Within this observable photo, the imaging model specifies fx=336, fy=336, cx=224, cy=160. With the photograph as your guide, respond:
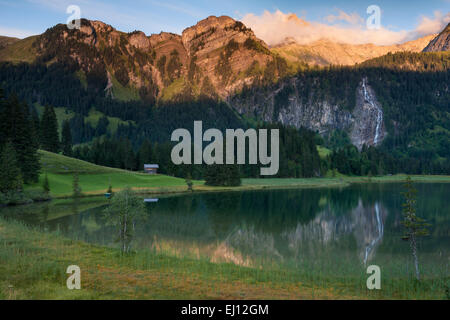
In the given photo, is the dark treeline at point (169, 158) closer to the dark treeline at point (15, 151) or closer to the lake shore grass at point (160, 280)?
the dark treeline at point (15, 151)

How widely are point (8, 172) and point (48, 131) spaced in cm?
5403

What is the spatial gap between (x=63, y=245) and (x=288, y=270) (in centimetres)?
1540

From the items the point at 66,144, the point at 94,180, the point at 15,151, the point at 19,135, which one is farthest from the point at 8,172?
the point at 66,144

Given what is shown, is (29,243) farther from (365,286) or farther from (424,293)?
(424,293)

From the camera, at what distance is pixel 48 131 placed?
10544 cm

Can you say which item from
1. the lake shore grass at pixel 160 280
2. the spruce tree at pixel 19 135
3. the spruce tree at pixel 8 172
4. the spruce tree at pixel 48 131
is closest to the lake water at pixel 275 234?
the lake shore grass at pixel 160 280

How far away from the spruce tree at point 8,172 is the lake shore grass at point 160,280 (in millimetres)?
40714

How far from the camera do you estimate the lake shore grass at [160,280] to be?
13.8 metres

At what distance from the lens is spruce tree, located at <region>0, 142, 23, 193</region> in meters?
55.5

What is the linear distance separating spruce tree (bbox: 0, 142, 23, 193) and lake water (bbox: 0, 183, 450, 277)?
23.5ft

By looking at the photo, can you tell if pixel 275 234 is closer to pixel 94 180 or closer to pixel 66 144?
pixel 94 180

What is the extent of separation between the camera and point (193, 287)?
1498cm

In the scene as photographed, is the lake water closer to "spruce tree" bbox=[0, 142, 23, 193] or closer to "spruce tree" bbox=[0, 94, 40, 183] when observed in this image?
"spruce tree" bbox=[0, 142, 23, 193]
